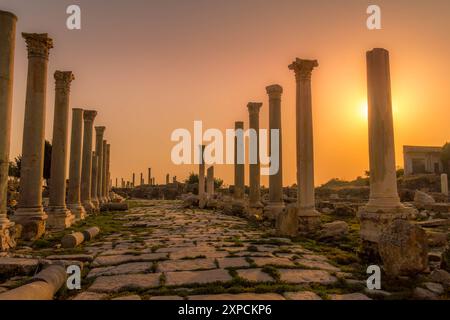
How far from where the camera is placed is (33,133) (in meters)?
10.3

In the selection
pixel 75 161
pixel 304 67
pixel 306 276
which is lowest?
pixel 306 276

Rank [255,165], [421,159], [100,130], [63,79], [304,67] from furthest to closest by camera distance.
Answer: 1. [421,159]
2. [100,130]
3. [255,165]
4. [63,79]
5. [304,67]

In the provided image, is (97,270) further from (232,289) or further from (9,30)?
(9,30)

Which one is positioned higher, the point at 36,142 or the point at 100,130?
the point at 100,130

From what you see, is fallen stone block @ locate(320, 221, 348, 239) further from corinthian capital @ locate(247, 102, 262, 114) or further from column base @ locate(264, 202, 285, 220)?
corinthian capital @ locate(247, 102, 262, 114)

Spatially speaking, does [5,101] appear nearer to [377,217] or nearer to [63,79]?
[63,79]

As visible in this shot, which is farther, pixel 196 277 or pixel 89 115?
pixel 89 115

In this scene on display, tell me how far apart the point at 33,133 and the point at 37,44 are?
2.62 m

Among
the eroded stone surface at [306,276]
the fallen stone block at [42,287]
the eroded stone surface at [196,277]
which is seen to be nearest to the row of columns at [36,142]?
the fallen stone block at [42,287]

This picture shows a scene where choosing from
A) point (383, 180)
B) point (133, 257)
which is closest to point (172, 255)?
point (133, 257)

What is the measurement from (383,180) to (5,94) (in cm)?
824

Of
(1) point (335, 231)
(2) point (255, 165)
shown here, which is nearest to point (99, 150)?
(2) point (255, 165)

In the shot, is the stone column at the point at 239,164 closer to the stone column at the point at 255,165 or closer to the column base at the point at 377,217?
the stone column at the point at 255,165

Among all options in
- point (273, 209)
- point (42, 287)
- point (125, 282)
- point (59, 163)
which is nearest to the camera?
point (42, 287)
